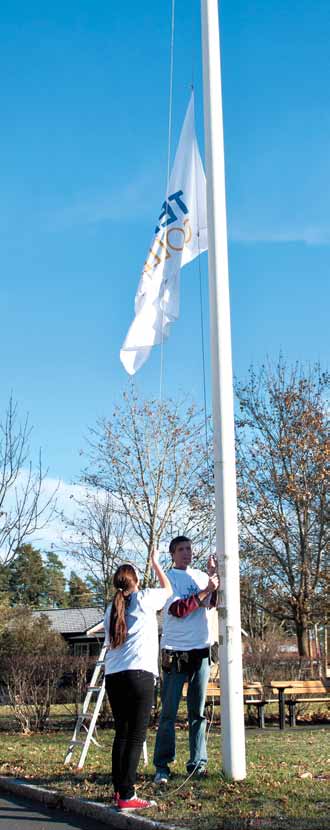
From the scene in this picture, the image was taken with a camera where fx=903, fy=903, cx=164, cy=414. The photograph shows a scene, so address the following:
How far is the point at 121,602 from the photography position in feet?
23.0

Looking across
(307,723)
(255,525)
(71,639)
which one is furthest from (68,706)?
(71,639)

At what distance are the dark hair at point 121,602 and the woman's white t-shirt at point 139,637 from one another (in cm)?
5

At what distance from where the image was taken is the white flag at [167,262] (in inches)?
346

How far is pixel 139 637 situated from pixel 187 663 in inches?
29.8

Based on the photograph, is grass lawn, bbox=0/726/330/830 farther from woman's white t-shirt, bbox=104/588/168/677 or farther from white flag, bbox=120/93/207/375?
white flag, bbox=120/93/207/375

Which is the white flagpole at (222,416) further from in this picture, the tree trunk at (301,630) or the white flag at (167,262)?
the tree trunk at (301,630)

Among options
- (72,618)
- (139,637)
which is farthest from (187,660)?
(72,618)

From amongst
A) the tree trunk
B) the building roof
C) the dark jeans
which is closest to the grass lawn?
the dark jeans

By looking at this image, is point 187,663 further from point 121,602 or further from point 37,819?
point 37,819

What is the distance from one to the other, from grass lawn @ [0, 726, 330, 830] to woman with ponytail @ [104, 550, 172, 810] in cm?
37

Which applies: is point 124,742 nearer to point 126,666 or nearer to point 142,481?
point 126,666

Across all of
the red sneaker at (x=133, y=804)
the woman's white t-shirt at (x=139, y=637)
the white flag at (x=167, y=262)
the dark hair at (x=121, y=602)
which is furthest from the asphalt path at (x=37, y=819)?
the white flag at (x=167, y=262)

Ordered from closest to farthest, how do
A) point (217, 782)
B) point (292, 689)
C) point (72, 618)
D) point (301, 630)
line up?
point (217, 782), point (292, 689), point (301, 630), point (72, 618)

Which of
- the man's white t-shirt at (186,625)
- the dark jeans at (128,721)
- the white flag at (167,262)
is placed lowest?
the dark jeans at (128,721)
